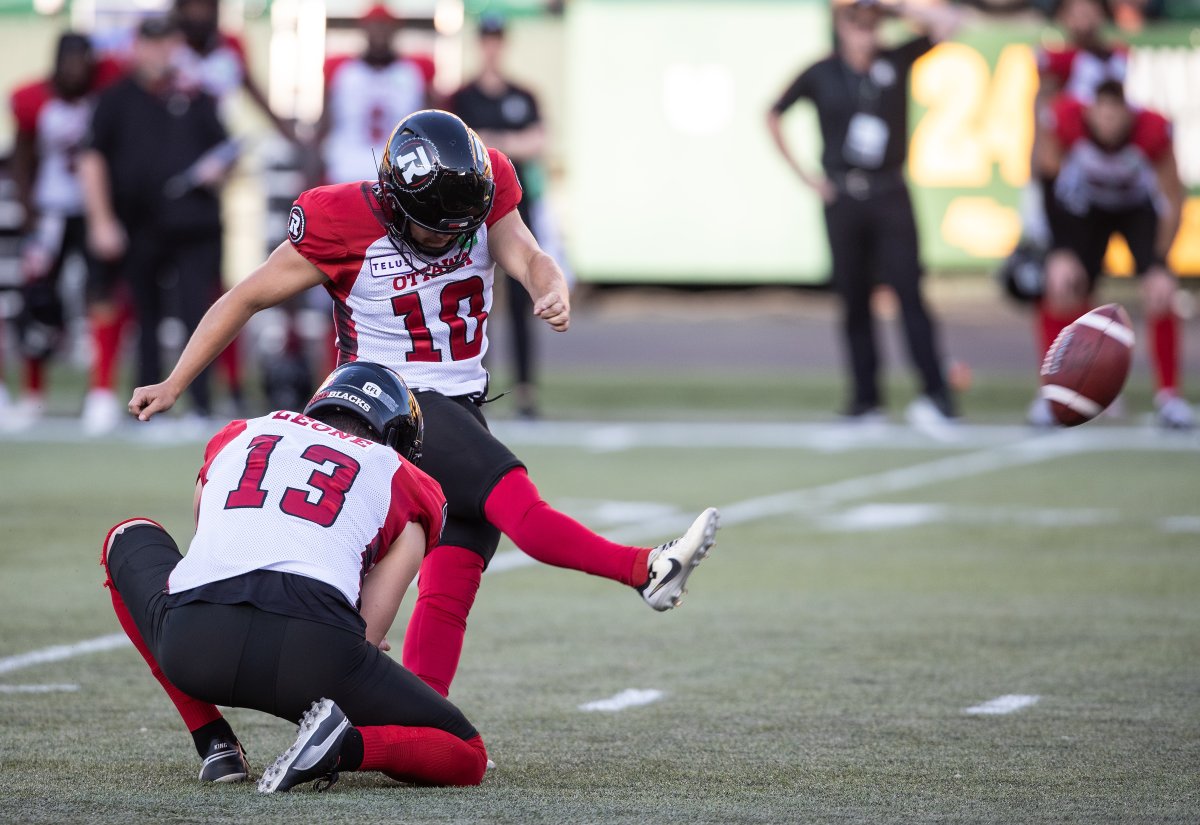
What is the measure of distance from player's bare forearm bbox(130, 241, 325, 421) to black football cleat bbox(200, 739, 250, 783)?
803 mm

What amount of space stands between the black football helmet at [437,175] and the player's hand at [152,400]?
66cm

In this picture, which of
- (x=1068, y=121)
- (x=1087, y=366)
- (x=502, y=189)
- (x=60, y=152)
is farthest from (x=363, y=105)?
(x=502, y=189)

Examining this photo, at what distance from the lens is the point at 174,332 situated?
17.3 metres

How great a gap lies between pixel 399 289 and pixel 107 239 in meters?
7.67

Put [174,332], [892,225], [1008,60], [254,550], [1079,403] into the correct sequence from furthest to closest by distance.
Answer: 1. [1008,60]
2. [174,332]
3. [892,225]
4. [1079,403]
5. [254,550]

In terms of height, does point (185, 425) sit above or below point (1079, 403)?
below

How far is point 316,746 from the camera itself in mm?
3855

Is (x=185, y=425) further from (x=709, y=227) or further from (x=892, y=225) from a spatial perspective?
(x=709, y=227)

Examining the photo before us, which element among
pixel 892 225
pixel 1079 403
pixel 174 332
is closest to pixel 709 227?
pixel 174 332

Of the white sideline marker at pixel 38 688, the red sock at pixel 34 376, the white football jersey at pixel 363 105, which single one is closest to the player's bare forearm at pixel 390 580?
the white sideline marker at pixel 38 688

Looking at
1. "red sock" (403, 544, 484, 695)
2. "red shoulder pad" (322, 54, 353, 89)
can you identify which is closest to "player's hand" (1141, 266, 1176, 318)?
"red shoulder pad" (322, 54, 353, 89)

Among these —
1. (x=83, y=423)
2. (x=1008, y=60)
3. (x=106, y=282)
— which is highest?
(x=1008, y=60)

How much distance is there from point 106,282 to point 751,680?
811 cm

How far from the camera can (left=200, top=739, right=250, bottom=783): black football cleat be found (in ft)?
13.5
